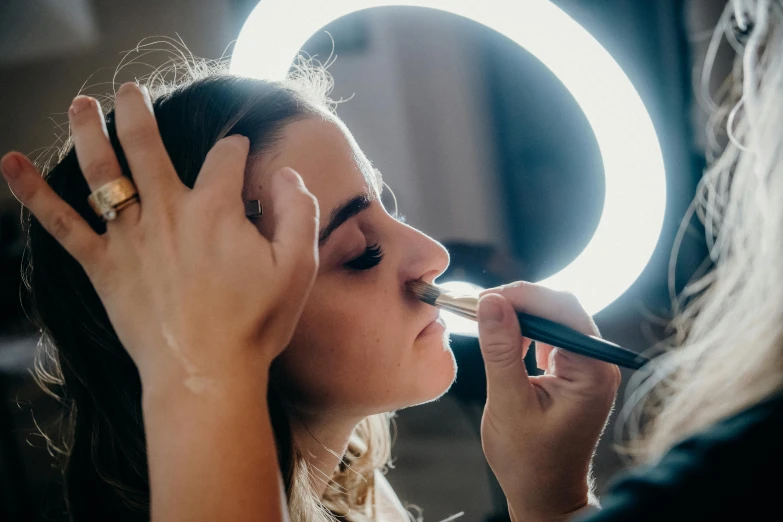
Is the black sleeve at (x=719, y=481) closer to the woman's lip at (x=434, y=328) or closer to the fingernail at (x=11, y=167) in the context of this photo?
the woman's lip at (x=434, y=328)

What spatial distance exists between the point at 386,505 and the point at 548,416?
1.23 ft

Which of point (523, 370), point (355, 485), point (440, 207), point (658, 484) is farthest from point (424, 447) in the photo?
point (658, 484)

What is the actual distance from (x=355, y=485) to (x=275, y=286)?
1.68 feet

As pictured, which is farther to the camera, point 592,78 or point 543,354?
point 543,354

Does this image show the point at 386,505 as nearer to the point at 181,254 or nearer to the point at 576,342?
the point at 576,342

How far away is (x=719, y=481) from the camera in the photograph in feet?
0.88

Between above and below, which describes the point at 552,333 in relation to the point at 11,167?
below

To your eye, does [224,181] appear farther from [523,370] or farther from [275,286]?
[523,370]

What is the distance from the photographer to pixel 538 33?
1.78ft

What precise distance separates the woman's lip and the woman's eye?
82mm

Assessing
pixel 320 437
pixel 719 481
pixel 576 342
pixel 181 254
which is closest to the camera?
pixel 719 481

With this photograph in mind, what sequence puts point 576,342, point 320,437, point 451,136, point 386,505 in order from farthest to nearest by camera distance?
point 451,136 < point 386,505 < point 320,437 < point 576,342

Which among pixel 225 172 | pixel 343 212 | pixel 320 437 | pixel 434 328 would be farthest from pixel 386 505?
pixel 225 172

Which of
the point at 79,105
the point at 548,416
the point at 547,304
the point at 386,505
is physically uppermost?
the point at 79,105
